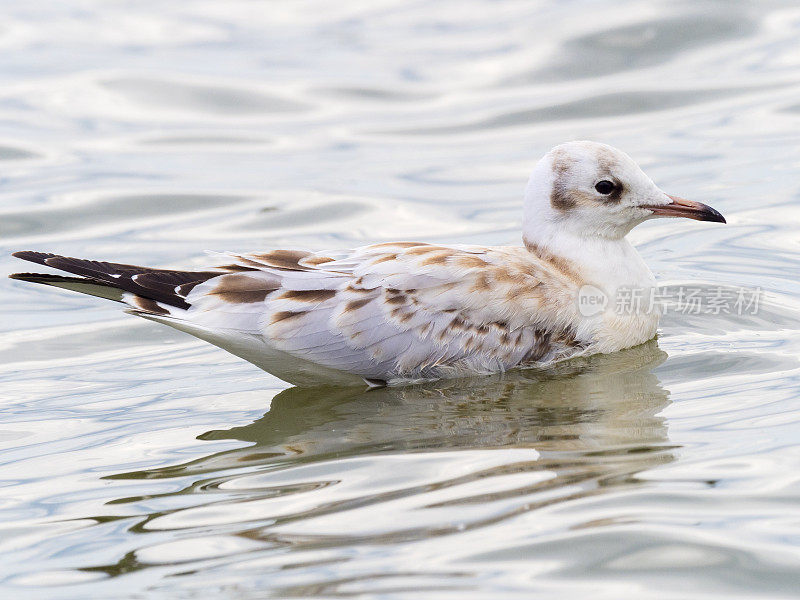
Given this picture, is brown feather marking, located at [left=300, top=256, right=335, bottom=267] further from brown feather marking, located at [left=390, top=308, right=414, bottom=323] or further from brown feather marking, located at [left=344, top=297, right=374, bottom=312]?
brown feather marking, located at [left=390, top=308, right=414, bottom=323]

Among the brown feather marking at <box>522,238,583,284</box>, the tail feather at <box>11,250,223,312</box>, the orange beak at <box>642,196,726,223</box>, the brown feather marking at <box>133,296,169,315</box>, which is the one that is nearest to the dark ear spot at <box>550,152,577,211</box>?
the brown feather marking at <box>522,238,583,284</box>

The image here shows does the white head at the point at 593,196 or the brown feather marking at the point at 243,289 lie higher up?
the white head at the point at 593,196

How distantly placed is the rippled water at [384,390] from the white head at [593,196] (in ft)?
2.63

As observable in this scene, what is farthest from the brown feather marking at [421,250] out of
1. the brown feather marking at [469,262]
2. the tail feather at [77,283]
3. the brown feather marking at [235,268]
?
the tail feather at [77,283]

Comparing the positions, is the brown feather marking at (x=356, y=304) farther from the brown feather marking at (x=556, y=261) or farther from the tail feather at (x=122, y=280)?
the brown feather marking at (x=556, y=261)

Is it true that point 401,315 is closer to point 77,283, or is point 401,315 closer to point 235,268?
point 235,268

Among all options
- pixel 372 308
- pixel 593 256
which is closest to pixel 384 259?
pixel 372 308

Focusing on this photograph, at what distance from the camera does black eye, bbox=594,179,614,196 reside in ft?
26.0

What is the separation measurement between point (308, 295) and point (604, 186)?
1.98 meters

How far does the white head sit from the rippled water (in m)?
0.80

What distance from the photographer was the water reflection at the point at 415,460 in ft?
17.3

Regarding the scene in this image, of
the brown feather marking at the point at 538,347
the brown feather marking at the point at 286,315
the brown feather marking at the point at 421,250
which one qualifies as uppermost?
the brown feather marking at the point at 421,250

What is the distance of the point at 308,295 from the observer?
7.23 m

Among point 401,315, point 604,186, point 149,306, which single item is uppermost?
point 604,186
